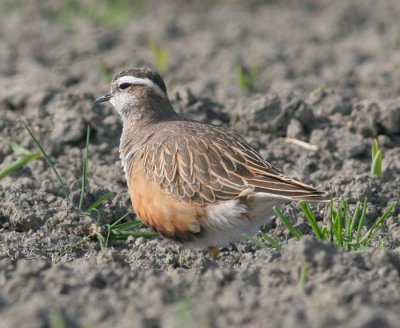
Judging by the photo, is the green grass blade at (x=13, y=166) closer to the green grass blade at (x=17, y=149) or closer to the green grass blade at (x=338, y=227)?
the green grass blade at (x=17, y=149)

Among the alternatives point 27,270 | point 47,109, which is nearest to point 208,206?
point 27,270

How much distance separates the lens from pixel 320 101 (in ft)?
32.0

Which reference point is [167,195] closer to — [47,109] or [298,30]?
[47,109]

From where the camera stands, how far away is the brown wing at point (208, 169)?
6.72m

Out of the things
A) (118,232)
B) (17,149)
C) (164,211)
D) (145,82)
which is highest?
(145,82)

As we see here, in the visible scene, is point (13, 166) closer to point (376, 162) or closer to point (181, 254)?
point (181, 254)

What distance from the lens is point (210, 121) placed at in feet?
31.1

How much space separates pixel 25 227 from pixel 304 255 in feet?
9.48

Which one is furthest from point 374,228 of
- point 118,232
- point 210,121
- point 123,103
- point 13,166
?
point 210,121

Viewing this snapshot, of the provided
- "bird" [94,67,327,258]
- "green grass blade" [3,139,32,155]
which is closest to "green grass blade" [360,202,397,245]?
"bird" [94,67,327,258]

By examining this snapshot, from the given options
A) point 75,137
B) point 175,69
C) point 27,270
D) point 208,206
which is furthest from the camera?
point 175,69

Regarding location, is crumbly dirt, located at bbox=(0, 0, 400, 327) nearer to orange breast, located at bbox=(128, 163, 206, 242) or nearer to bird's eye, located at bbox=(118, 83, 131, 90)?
orange breast, located at bbox=(128, 163, 206, 242)

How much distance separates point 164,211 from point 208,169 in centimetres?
48

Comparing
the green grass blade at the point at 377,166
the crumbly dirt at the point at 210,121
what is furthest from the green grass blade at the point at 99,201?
the green grass blade at the point at 377,166
